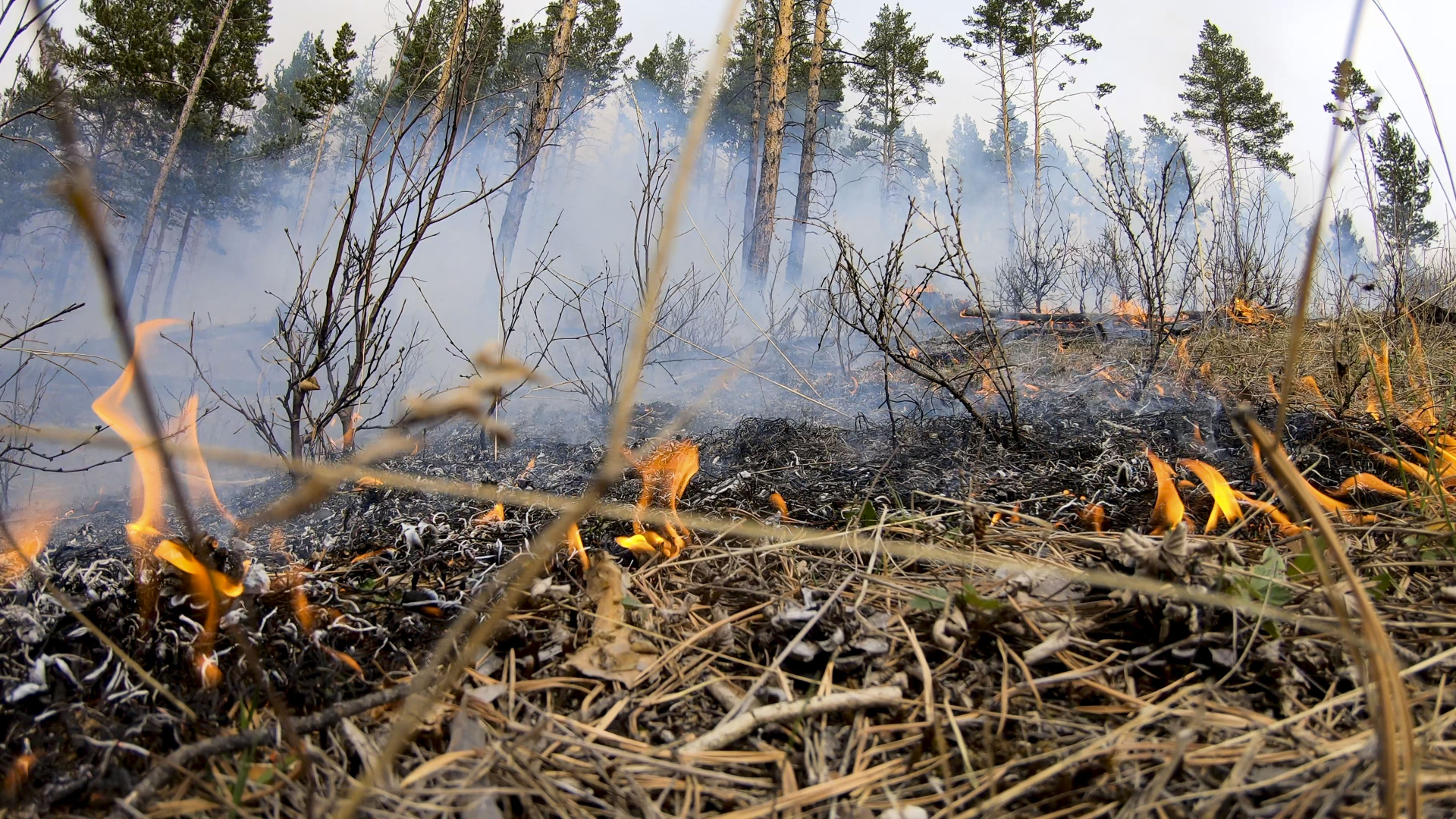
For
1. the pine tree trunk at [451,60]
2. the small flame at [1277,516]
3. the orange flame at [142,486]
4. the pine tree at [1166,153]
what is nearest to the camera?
the orange flame at [142,486]

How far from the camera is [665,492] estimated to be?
221 cm

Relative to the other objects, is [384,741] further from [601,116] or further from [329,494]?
[601,116]

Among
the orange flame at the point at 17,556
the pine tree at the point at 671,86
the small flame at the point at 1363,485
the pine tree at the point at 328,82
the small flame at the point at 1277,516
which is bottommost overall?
the orange flame at the point at 17,556

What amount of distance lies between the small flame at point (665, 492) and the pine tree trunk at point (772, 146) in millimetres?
9514

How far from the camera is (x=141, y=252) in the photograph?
14734mm

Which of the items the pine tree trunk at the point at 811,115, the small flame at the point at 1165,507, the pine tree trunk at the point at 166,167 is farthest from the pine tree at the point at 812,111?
the small flame at the point at 1165,507

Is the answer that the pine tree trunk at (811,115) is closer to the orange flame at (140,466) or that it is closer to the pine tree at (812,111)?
the pine tree at (812,111)

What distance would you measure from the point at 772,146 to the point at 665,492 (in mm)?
10665

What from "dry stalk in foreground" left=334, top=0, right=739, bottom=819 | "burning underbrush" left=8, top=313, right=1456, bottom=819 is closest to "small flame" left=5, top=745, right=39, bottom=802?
"burning underbrush" left=8, top=313, right=1456, bottom=819

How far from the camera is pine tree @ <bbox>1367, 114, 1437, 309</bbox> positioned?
4508mm

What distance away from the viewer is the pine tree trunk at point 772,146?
11133mm

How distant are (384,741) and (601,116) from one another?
45.1m

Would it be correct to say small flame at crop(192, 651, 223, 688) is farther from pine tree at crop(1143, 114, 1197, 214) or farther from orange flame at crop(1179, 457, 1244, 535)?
pine tree at crop(1143, 114, 1197, 214)

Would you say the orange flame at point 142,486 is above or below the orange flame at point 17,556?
above
